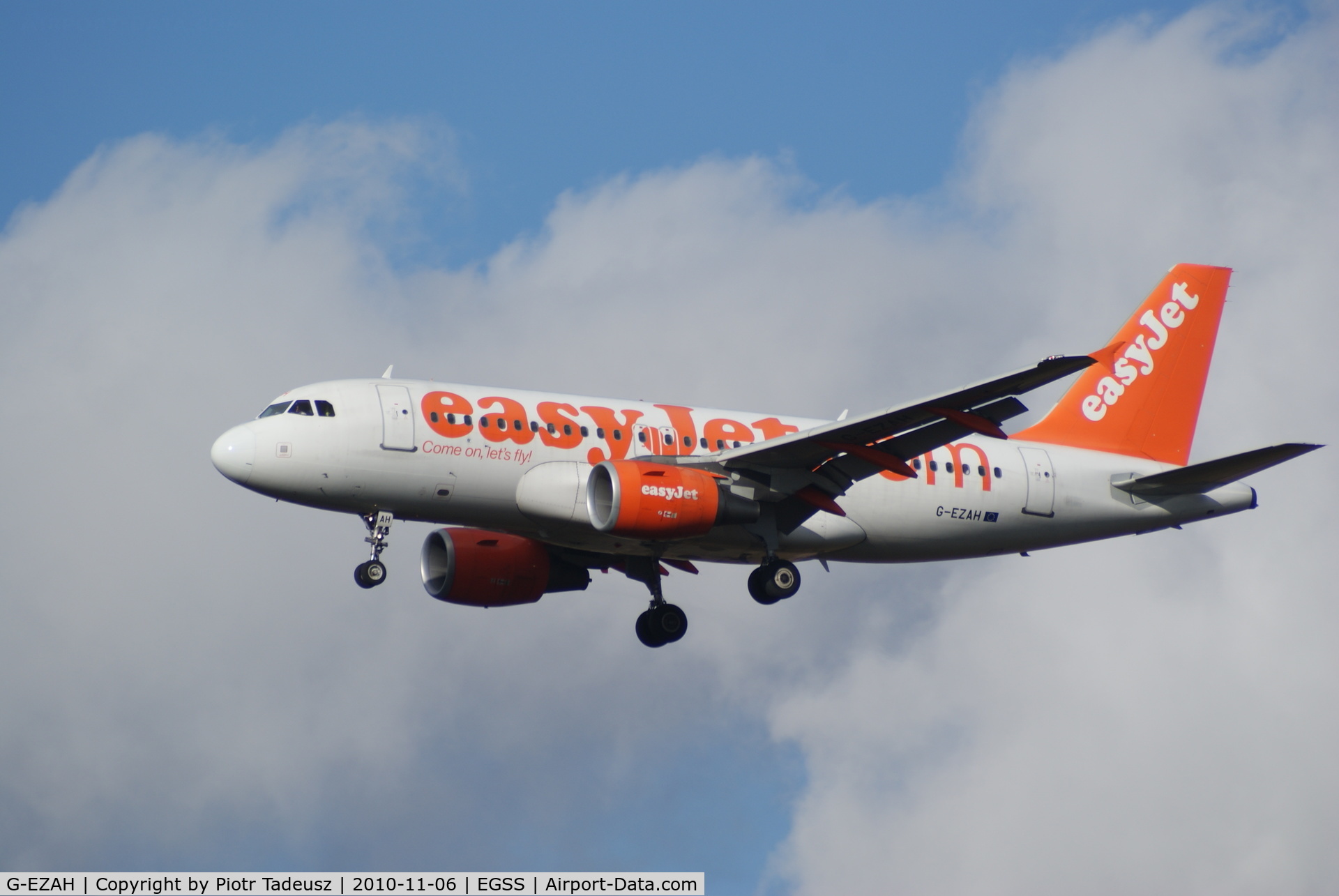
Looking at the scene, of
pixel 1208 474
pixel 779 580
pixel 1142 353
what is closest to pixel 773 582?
pixel 779 580

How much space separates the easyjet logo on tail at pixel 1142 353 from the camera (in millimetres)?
41594

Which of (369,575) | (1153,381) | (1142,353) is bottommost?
(369,575)

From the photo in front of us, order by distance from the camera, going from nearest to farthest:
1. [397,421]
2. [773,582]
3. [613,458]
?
[397,421]
[613,458]
[773,582]

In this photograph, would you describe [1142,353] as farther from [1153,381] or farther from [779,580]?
[779,580]

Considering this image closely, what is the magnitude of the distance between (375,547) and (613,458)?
563 cm

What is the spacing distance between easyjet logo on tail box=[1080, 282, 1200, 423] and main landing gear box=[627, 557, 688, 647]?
12332mm

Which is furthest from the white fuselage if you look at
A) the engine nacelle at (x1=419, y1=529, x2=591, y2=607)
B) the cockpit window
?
the engine nacelle at (x1=419, y1=529, x2=591, y2=607)

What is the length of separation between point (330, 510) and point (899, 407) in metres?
12.4

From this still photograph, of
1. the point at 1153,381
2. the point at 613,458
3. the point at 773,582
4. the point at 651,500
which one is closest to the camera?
the point at 651,500

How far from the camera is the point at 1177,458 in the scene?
41875 millimetres

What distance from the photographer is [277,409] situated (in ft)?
111

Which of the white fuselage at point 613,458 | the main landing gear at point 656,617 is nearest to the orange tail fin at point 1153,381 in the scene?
the white fuselage at point 613,458

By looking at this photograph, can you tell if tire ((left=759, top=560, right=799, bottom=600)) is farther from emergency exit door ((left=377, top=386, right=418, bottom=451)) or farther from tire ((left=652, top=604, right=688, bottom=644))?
emergency exit door ((left=377, top=386, right=418, bottom=451))

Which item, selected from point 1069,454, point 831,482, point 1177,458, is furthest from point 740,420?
point 1177,458
